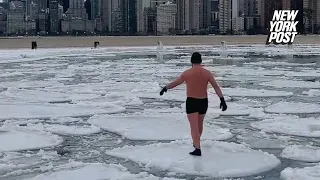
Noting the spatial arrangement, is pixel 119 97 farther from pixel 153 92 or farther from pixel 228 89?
pixel 228 89

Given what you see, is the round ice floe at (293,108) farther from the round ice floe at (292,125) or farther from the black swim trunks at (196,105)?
the black swim trunks at (196,105)

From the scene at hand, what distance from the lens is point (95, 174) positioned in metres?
7.00

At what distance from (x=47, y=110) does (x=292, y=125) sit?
5.49m

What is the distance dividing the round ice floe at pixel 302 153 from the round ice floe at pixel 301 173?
1.91 feet

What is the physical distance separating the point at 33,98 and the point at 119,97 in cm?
229

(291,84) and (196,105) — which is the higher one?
(196,105)

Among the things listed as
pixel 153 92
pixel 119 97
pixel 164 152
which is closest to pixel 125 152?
pixel 164 152

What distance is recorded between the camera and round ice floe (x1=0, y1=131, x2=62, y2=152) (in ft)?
28.4

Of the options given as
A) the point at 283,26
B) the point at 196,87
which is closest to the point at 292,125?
the point at 196,87

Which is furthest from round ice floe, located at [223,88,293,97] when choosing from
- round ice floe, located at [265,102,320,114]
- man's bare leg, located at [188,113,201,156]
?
man's bare leg, located at [188,113,201,156]

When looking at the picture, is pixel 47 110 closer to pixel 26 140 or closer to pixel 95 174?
pixel 26 140

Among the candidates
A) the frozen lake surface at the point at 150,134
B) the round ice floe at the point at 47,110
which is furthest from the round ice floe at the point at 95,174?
the round ice floe at the point at 47,110

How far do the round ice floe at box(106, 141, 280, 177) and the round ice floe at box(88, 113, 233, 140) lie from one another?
0.77 metres

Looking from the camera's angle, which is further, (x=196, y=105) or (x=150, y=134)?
(x=150, y=134)
